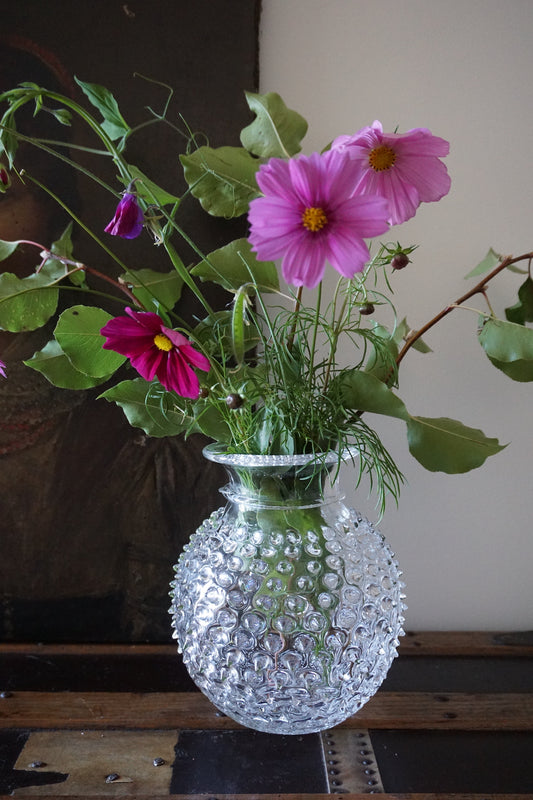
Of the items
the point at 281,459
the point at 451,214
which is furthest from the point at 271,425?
the point at 451,214

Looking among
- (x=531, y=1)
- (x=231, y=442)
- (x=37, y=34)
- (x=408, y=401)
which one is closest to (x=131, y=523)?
(x=231, y=442)

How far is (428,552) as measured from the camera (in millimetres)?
1122

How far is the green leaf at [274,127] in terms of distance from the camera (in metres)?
0.85

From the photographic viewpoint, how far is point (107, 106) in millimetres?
806

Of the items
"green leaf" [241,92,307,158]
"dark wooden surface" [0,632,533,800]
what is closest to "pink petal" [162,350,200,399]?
"green leaf" [241,92,307,158]

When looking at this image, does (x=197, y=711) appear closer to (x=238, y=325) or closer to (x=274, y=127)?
(x=238, y=325)

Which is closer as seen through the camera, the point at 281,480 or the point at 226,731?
the point at 281,480

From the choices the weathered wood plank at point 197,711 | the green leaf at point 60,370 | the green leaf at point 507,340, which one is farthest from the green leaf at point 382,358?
the weathered wood plank at point 197,711

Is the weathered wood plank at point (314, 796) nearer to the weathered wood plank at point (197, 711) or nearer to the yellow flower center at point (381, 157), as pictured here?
the weathered wood plank at point (197, 711)

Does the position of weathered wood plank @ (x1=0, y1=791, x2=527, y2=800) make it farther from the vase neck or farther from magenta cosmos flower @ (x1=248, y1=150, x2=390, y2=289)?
magenta cosmos flower @ (x1=248, y1=150, x2=390, y2=289)

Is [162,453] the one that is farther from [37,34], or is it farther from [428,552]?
[37,34]

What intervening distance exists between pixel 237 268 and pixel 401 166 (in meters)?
0.24

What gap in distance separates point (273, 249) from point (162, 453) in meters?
0.59

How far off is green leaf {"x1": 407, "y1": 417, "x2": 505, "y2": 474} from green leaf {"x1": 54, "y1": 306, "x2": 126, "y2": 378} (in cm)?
37
